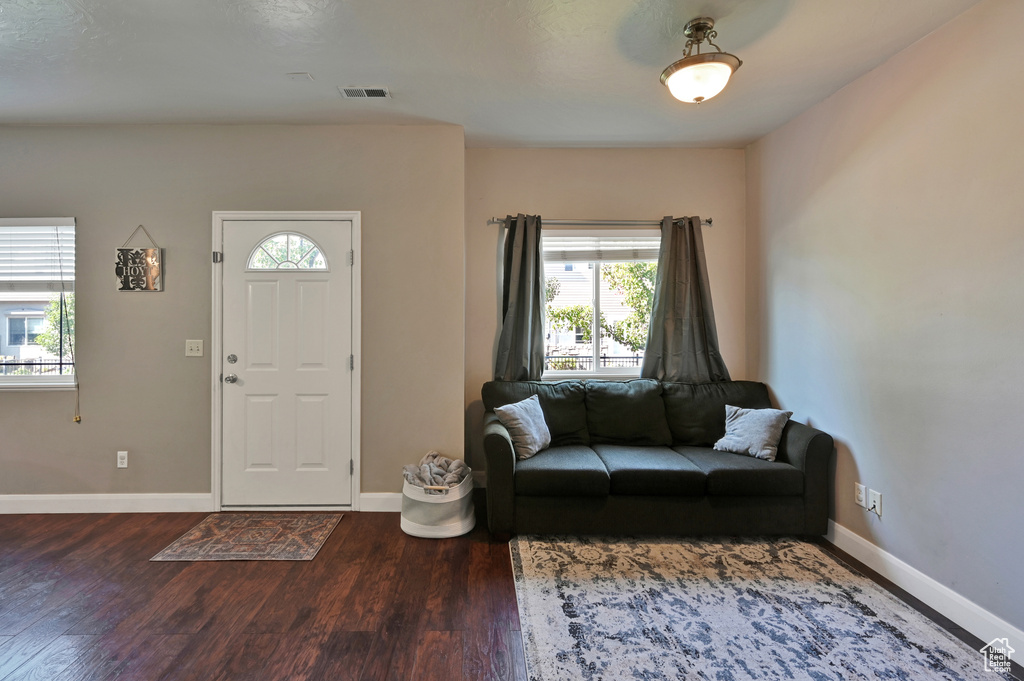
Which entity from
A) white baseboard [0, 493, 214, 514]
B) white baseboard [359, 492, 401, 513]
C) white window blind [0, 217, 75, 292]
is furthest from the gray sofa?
white window blind [0, 217, 75, 292]

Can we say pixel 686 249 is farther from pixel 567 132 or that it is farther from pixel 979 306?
pixel 979 306

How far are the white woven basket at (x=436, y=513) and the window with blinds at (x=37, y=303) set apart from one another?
2.53 metres

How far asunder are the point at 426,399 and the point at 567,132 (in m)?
2.17

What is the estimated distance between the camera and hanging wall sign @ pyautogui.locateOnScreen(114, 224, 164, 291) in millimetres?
3176

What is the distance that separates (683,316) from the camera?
3.63 meters

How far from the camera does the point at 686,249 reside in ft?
12.1

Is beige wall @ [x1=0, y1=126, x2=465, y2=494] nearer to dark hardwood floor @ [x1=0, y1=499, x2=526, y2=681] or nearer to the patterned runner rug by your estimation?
the patterned runner rug

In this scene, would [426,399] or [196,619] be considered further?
[426,399]

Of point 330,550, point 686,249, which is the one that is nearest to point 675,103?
point 686,249

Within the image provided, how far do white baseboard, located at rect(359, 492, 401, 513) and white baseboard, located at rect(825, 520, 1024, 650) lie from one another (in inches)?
108

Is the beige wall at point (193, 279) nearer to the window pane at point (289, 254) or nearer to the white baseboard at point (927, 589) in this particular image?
the window pane at point (289, 254)

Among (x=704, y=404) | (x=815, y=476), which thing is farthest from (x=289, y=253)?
(x=815, y=476)

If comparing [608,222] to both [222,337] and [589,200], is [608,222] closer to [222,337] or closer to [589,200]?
[589,200]

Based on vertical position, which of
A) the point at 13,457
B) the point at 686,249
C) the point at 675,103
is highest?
the point at 675,103
